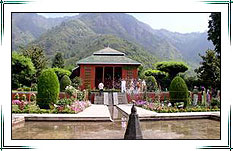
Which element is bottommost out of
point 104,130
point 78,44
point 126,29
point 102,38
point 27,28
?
point 104,130

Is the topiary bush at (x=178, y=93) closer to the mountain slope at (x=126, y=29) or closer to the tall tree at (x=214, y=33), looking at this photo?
the tall tree at (x=214, y=33)

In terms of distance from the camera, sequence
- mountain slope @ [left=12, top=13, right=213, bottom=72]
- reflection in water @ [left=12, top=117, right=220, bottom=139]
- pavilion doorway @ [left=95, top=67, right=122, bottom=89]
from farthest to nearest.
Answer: mountain slope @ [left=12, top=13, right=213, bottom=72]
pavilion doorway @ [left=95, top=67, right=122, bottom=89]
reflection in water @ [left=12, top=117, right=220, bottom=139]

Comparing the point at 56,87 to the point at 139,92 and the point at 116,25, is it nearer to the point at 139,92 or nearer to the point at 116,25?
the point at 139,92

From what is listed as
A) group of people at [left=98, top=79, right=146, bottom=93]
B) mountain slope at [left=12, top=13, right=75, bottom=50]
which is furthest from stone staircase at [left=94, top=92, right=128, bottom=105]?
mountain slope at [left=12, top=13, right=75, bottom=50]

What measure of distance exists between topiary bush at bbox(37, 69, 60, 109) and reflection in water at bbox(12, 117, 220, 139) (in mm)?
2852

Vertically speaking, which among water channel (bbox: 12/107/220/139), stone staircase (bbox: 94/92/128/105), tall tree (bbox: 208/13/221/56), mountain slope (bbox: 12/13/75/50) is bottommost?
water channel (bbox: 12/107/220/139)

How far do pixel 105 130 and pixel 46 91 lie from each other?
4909 millimetres

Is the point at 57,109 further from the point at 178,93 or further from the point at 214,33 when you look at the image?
the point at 214,33

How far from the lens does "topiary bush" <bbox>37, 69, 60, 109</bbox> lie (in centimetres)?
1211

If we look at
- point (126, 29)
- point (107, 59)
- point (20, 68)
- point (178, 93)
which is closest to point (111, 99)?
point (107, 59)

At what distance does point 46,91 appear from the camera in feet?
39.8

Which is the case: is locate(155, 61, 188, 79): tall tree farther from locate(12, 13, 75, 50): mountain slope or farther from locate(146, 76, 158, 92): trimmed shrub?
locate(12, 13, 75, 50): mountain slope
